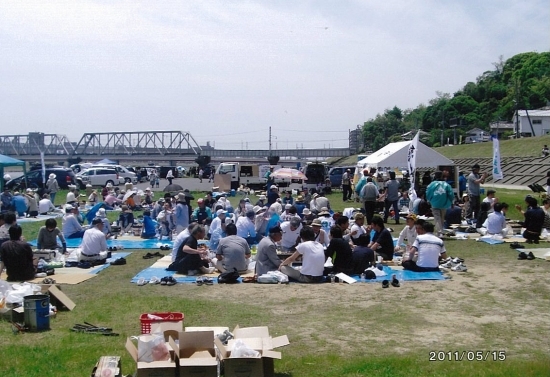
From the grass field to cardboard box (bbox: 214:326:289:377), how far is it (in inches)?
10.8

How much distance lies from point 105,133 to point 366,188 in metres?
117

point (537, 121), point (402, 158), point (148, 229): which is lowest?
point (148, 229)

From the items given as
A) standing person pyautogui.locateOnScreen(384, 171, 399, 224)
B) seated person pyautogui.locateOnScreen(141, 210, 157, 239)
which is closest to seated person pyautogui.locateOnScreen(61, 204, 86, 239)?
seated person pyautogui.locateOnScreen(141, 210, 157, 239)

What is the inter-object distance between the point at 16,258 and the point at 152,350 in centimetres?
605

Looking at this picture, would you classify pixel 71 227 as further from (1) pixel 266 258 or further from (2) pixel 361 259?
(2) pixel 361 259

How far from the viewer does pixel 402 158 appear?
21.5 meters

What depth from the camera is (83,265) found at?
12.3m

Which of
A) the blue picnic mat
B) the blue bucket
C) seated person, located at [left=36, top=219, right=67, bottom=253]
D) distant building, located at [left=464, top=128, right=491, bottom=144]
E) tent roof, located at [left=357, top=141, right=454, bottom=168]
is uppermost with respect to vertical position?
distant building, located at [left=464, top=128, right=491, bottom=144]

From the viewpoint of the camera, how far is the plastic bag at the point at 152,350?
5531 millimetres

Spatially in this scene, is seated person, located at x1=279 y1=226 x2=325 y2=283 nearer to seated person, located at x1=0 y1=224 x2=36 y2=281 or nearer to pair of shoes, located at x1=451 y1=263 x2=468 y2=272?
pair of shoes, located at x1=451 y1=263 x2=468 y2=272

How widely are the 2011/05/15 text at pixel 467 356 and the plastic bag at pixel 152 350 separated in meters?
2.81

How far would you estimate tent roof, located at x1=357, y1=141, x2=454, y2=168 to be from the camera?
20.3 m

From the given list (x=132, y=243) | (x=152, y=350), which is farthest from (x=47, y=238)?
(x=152, y=350)

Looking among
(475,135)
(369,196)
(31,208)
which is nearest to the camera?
(369,196)
